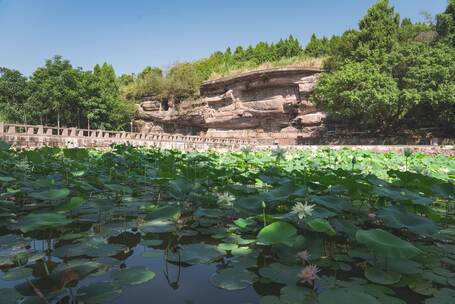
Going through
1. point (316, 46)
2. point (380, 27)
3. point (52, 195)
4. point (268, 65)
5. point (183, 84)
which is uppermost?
point (316, 46)

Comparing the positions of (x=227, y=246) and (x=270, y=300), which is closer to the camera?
(x=270, y=300)

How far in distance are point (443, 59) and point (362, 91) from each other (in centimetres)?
→ 548

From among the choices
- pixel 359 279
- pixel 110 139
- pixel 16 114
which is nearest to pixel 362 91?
pixel 110 139

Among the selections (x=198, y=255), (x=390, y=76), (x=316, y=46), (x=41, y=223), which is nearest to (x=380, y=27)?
(x=390, y=76)

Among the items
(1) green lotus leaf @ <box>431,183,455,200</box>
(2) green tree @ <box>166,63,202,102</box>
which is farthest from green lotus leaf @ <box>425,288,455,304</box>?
(2) green tree @ <box>166,63,202,102</box>

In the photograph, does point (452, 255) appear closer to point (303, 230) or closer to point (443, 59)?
point (303, 230)

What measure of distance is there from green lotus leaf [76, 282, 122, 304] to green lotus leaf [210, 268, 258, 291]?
50 cm

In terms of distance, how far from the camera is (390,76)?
880 inches

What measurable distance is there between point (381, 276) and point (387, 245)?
302mm

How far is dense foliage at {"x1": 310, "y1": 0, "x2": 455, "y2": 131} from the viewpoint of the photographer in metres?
20.8

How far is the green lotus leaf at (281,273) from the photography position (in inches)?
63.0

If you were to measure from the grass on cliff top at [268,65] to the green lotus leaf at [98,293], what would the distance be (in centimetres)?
2822

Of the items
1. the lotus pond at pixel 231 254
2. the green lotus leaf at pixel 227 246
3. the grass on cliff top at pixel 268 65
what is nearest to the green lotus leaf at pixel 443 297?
the lotus pond at pixel 231 254

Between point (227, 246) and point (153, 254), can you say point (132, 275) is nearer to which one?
point (153, 254)
